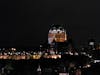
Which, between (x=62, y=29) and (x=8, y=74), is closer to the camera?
(x=8, y=74)

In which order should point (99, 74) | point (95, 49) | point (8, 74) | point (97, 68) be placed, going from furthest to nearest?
point (95, 49), point (97, 68), point (99, 74), point (8, 74)

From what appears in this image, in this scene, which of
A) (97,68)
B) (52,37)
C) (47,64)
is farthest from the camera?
(52,37)

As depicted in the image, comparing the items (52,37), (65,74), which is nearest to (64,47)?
(52,37)

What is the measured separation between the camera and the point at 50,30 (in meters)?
86.8

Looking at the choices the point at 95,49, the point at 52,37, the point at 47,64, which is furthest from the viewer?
the point at 52,37

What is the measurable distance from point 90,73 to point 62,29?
4742 cm

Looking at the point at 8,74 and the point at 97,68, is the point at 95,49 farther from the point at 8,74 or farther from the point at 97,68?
the point at 8,74

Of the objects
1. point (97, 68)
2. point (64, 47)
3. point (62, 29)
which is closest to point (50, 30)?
point (62, 29)

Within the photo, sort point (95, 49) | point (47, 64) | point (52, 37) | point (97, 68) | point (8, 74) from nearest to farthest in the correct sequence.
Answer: point (8, 74) → point (97, 68) → point (47, 64) → point (95, 49) → point (52, 37)

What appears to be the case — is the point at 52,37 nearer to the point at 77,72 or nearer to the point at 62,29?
the point at 62,29

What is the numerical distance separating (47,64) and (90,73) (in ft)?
33.9

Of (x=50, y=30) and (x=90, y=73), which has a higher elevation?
(x=50, y=30)

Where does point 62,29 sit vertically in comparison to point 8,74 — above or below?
above

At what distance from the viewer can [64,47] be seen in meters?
65.2
